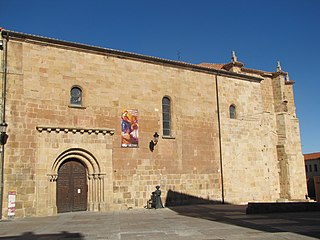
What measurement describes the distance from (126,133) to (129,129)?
0.28 metres

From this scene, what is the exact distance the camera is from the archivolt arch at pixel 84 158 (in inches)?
594

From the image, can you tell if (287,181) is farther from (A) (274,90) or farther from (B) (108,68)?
(B) (108,68)

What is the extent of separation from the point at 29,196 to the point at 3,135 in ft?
9.23

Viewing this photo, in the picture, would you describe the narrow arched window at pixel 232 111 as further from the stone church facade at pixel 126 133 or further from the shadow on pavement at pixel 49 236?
the shadow on pavement at pixel 49 236

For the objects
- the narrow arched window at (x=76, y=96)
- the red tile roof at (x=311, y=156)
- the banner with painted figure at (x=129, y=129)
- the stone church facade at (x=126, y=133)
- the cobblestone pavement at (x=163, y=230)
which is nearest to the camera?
the cobblestone pavement at (x=163, y=230)

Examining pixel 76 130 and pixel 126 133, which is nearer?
pixel 76 130

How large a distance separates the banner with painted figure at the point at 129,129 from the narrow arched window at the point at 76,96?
7.62 ft

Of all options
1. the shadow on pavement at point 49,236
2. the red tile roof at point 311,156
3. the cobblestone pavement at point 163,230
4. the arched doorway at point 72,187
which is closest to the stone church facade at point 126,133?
Answer: the arched doorway at point 72,187

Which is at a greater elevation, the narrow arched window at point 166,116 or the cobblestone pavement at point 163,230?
the narrow arched window at point 166,116

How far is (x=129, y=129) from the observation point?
55.8 ft

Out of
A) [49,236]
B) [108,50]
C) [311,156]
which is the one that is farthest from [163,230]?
[311,156]

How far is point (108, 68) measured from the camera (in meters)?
17.1

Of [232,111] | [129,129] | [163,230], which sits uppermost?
[232,111]

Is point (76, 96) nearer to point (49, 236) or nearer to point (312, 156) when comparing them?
point (49, 236)
